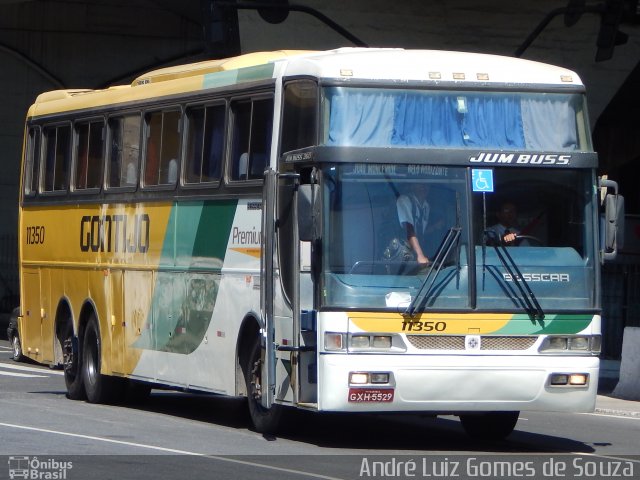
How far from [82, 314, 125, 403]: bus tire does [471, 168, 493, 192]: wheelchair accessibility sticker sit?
20.2 feet

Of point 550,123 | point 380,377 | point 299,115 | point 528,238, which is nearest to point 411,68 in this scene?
point 299,115

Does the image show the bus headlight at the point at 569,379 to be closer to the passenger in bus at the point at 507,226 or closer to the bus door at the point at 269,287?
the passenger in bus at the point at 507,226

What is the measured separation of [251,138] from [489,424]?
3423 mm

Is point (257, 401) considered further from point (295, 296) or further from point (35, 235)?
point (35, 235)

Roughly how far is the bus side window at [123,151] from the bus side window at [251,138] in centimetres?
243

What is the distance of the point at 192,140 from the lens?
1487 centimetres

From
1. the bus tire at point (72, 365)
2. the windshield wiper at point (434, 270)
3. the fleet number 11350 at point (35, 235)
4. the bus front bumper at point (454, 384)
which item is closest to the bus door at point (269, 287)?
the bus front bumper at point (454, 384)

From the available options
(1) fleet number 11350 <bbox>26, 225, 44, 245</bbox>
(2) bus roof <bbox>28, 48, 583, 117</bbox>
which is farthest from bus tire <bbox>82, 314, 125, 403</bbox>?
(2) bus roof <bbox>28, 48, 583, 117</bbox>

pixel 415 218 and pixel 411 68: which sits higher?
pixel 411 68

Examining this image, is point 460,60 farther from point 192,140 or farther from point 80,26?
point 80,26

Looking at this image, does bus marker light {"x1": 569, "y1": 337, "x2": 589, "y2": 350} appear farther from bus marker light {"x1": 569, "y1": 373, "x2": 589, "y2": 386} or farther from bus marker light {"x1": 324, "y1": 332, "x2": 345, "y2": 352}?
bus marker light {"x1": 324, "y1": 332, "x2": 345, "y2": 352}

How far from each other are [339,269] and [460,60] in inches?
87.1

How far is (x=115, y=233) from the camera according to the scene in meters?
16.5

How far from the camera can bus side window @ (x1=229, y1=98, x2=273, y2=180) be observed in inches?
524
